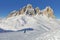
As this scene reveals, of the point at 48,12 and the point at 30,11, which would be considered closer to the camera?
the point at 30,11

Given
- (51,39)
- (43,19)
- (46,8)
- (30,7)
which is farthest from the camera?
(46,8)

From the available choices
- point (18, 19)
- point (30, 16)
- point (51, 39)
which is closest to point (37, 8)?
point (30, 16)

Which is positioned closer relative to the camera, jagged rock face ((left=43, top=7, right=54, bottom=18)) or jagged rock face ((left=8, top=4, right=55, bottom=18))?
jagged rock face ((left=8, top=4, right=55, bottom=18))

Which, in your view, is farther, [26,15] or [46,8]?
[46,8]

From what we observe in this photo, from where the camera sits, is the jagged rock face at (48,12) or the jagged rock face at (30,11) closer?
the jagged rock face at (30,11)

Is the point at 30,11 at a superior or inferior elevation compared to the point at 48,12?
inferior

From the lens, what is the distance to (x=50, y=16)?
4666 centimetres

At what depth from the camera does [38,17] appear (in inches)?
1599

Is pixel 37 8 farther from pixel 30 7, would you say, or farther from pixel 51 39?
pixel 51 39

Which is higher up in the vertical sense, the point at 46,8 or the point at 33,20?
the point at 46,8

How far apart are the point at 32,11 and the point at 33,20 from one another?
2958mm

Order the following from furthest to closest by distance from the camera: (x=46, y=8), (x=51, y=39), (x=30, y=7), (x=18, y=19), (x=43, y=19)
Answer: (x=46, y=8) → (x=30, y=7) → (x=43, y=19) → (x=18, y=19) → (x=51, y=39)

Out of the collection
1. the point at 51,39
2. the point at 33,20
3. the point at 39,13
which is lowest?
the point at 51,39

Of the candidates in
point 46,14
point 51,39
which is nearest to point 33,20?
point 46,14
